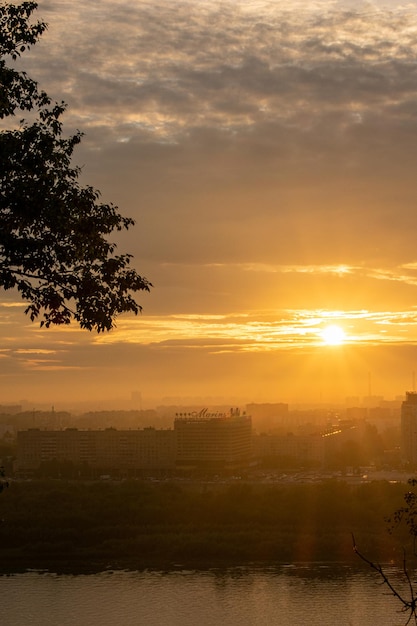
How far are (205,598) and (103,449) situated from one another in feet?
81.0

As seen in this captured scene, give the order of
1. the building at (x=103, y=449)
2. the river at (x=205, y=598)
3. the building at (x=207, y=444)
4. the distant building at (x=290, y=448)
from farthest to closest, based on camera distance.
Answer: the distant building at (x=290, y=448) < the building at (x=103, y=449) < the building at (x=207, y=444) < the river at (x=205, y=598)

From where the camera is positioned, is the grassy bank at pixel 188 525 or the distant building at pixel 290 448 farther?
the distant building at pixel 290 448

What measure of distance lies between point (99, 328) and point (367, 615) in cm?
998

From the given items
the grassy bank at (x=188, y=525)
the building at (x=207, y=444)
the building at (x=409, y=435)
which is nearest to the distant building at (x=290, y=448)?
the building at (x=207, y=444)

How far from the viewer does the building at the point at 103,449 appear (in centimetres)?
3656

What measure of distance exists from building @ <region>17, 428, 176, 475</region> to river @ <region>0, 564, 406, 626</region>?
20275 mm

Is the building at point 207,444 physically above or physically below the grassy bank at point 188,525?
Result: above

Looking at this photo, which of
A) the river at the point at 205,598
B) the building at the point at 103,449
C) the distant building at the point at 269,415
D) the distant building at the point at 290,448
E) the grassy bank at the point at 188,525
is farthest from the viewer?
the distant building at the point at 269,415

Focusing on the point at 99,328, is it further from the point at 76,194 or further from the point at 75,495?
the point at 75,495

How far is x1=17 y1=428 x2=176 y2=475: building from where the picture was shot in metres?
36.6

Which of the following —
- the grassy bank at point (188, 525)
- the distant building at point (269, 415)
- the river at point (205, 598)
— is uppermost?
the distant building at point (269, 415)

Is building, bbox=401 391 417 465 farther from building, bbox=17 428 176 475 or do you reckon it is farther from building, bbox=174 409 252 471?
building, bbox=17 428 176 475

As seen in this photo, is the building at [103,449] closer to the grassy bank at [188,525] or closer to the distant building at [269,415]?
Answer: the grassy bank at [188,525]

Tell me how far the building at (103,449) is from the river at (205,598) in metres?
20.3
